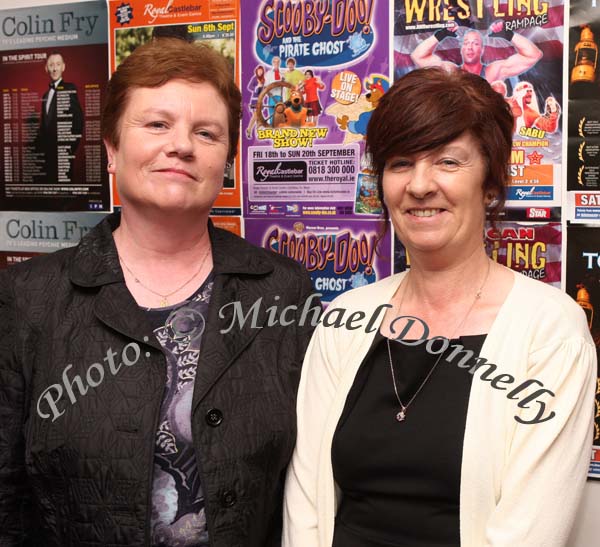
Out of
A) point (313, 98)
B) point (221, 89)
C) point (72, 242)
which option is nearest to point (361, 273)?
point (313, 98)

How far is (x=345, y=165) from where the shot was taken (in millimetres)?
2107

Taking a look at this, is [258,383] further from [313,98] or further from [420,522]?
[313,98]

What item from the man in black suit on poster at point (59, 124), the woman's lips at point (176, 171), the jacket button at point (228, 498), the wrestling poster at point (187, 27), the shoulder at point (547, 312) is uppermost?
the wrestling poster at point (187, 27)

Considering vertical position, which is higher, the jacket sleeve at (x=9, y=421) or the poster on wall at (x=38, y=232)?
the poster on wall at (x=38, y=232)

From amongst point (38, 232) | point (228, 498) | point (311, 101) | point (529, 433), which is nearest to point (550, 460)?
point (529, 433)

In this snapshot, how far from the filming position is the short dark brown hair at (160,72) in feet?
5.49

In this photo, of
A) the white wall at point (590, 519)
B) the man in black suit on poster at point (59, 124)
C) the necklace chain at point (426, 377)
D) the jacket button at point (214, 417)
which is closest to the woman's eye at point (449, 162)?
the necklace chain at point (426, 377)

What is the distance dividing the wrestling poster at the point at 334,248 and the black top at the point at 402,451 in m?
0.51

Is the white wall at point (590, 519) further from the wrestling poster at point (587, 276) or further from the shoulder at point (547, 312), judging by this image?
the shoulder at point (547, 312)

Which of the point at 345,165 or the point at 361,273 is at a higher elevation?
the point at 345,165

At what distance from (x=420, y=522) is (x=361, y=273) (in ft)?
2.64

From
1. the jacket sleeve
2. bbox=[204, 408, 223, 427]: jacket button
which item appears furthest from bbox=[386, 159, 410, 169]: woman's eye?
the jacket sleeve

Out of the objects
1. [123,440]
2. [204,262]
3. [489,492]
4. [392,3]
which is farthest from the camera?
[392,3]

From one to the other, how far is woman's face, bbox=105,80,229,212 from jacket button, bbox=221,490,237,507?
0.61 m
